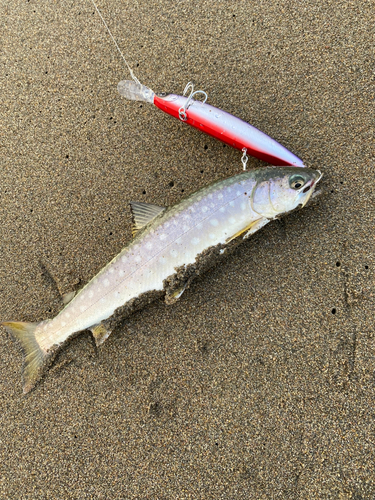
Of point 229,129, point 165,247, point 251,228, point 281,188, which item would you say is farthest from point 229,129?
point 165,247

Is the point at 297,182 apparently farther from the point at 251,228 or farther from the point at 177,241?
the point at 177,241

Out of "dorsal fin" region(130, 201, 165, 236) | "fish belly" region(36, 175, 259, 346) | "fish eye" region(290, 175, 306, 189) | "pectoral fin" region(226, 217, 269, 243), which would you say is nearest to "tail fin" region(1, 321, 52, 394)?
"fish belly" region(36, 175, 259, 346)

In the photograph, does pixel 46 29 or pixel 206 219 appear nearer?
pixel 206 219

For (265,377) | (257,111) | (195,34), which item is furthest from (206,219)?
(195,34)

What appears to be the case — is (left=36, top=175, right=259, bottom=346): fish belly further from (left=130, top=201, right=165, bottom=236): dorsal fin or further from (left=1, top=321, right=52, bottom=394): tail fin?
(left=1, top=321, right=52, bottom=394): tail fin

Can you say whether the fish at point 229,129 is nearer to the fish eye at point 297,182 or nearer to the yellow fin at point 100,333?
the fish eye at point 297,182

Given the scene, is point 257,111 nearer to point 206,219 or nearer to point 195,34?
point 195,34
